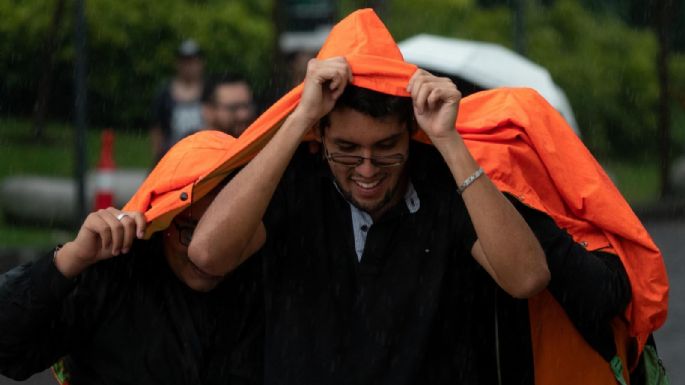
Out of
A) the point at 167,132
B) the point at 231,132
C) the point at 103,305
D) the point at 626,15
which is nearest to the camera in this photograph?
the point at 103,305

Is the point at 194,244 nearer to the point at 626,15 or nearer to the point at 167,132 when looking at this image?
the point at 167,132

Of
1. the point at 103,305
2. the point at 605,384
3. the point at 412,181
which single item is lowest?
the point at 605,384

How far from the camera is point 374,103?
4234mm

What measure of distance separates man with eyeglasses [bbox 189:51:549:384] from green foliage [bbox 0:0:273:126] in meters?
15.5

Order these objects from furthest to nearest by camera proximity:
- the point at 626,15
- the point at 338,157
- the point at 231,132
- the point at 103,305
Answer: the point at 626,15 → the point at 231,132 → the point at 103,305 → the point at 338,157

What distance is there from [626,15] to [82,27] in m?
13.1

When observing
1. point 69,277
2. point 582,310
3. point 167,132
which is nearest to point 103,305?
point 69,277

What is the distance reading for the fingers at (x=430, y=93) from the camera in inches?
164

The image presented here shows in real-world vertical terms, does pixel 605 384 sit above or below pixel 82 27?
below

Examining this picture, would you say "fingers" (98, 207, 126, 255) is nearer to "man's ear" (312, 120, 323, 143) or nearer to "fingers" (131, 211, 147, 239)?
"fingers" (131, 211, 147, 239)

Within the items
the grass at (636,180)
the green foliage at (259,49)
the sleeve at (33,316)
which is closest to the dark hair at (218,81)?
the sleeve at (33,316)

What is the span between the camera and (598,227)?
461cm

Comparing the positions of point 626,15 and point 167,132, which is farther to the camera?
point 626,15

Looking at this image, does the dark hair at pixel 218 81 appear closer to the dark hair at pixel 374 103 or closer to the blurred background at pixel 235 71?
the blurred background at pixel 235 71
